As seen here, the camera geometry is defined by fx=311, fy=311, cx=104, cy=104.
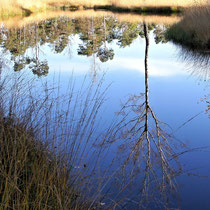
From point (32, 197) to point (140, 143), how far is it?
79.9 inches

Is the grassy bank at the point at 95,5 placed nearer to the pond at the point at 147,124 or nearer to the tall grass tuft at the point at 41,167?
the pond at the point at 147,124

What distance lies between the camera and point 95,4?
974 inches

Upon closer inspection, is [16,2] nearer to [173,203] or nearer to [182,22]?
[182,22]

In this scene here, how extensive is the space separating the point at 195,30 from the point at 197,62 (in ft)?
5.82

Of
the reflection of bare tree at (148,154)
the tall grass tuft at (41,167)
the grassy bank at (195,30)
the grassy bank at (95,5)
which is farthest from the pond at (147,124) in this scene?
the grassy bank at (95,5)

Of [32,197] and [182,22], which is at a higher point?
[182,22]

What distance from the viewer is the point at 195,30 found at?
30.0 ft

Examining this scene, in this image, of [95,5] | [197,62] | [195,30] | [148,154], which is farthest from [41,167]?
[95,5]

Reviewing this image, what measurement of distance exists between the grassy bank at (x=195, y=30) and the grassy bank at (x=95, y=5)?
5477 millimetres

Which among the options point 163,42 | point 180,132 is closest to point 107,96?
point 180,132

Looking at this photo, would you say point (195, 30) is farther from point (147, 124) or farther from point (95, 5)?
point (95, 5)

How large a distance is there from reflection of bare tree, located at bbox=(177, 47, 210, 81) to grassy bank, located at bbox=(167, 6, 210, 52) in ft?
1.12

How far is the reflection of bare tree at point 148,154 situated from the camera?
2650 millimetres

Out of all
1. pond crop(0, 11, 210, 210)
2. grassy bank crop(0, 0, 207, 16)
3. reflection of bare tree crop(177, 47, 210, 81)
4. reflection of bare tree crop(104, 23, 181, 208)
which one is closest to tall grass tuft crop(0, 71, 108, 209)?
pond crop(0, 11, 210, 210)
